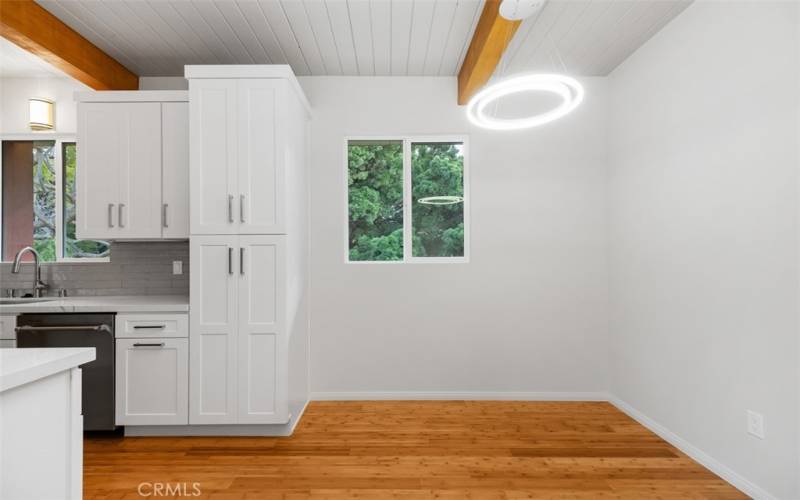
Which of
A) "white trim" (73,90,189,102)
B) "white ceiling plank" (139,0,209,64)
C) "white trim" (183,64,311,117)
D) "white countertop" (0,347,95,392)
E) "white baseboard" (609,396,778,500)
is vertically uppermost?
"white ceiling plank" (139,0,209,64)

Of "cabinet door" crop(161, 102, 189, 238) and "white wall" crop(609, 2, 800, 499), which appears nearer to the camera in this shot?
"white wall" crop(609, 2, 800, 499)

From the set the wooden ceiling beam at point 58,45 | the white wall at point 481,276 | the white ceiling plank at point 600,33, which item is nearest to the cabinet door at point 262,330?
the white wall at point 481,276

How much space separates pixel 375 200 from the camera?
3789 millimetres

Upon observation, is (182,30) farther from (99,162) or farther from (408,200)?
(408,200)

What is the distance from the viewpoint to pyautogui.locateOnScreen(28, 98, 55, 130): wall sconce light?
11.5ft

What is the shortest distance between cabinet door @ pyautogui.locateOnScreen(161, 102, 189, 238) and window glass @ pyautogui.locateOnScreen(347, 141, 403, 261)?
1298mm

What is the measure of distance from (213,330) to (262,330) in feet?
1.08

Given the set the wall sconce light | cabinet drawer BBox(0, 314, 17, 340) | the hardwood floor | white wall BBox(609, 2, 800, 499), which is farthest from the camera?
the wall sconce light

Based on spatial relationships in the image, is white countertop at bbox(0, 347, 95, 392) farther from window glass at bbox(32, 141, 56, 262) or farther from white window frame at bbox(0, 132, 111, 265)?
window glass at bbox(32, 141, 56, 262)

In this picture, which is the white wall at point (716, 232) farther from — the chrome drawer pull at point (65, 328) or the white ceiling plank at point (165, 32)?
the chrome drawer pull at point (65, 328)

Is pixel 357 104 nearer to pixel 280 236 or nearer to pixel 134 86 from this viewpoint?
pixel 280 236

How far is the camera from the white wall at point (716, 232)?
6.74ft

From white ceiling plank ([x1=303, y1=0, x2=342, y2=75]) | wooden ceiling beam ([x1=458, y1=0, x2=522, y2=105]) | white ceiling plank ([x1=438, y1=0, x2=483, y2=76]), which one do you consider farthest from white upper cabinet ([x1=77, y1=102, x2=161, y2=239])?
wooden ceiling beam ([x1=458, y1=0, x2=522, y2=105])

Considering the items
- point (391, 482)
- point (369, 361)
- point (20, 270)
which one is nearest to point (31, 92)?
point (20, 270)
